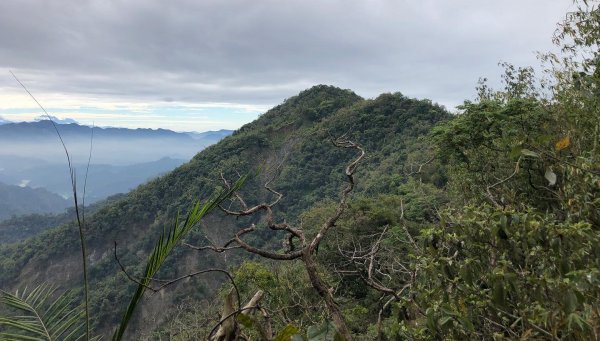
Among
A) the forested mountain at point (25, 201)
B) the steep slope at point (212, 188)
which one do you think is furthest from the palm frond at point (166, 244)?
the forested mountain at point (25, 201)

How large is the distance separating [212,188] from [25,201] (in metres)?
125

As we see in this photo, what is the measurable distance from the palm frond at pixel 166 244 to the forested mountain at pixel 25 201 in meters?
134

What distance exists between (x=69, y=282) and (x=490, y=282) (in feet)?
133

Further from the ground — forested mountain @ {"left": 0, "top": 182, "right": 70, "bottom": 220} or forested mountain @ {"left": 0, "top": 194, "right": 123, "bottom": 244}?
forested mountain @ {"left": 0, "top": 194, "right": 123, "bottom": 244}

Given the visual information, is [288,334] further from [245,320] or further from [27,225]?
[27,225]

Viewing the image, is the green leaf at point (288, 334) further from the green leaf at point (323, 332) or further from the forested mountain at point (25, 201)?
the forested mountain at point (25, 201)

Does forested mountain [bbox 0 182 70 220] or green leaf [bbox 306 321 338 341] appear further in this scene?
forested mountain [bbox 0 182 70 220]

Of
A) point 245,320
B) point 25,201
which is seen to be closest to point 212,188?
point 245,320

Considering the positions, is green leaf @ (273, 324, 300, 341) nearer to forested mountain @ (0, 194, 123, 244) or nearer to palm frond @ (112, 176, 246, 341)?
palm frond @ (112, 176, 246, 341)

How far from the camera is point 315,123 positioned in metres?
43.3

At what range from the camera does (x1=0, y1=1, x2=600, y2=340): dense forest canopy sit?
1.52 meters

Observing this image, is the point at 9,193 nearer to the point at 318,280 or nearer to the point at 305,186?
the point at 305,186

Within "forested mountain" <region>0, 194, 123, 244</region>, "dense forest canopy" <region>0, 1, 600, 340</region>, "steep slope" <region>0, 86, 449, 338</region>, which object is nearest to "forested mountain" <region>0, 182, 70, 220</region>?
"forested mountain" <region>0, 194, 123, 244</region>

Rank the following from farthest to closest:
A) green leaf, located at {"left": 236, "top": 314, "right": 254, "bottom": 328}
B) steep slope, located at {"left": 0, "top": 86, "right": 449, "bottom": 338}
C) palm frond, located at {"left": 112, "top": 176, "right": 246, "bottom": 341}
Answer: steep slope, located at {"left": 0, "top": 86, "right": 449, "bottom": 338} < green leaf, located at {"left": 236, "top": 314, "right": 254, "bottom": 328} < palm frond, located at {"left": 112, "top": 176, "right": 246, "bottom": 341}
